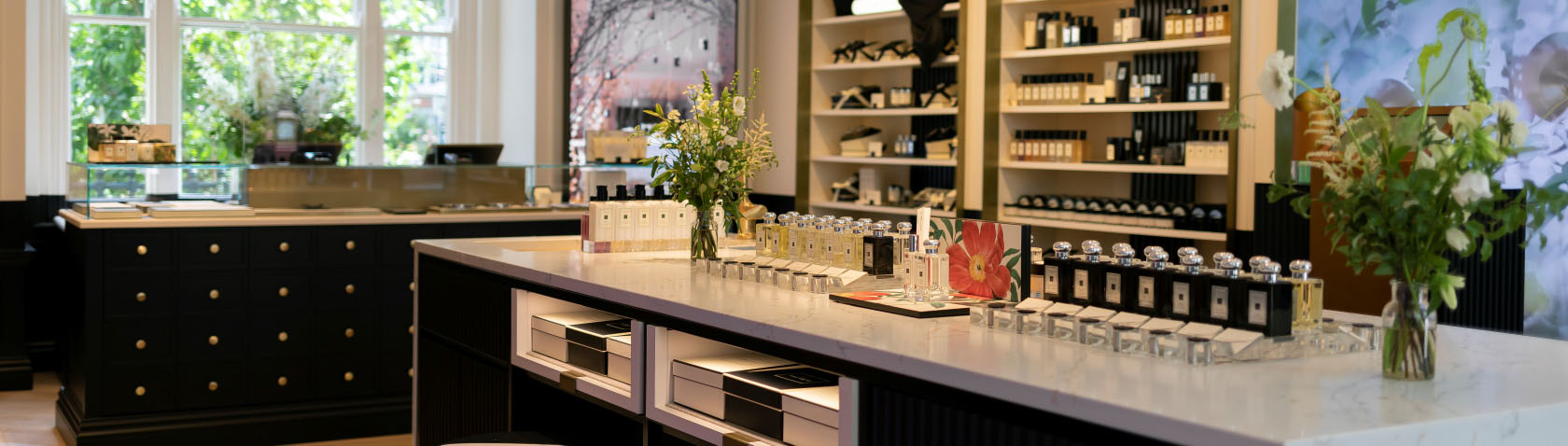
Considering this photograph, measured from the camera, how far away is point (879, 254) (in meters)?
3.10

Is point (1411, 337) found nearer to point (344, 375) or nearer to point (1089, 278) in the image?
point (1089, 278)

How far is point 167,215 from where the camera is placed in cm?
516

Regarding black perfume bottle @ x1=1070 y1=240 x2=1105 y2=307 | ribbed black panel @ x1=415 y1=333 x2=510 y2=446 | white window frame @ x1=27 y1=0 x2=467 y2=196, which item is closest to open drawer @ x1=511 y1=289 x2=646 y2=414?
ribbed black panel @ x1=415 y1=333 x2=510 y2=446

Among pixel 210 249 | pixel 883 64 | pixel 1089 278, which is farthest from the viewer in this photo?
pixel 883 64

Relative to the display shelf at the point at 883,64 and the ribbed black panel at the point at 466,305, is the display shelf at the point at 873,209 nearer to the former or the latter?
the display shelf at the point at 883,64

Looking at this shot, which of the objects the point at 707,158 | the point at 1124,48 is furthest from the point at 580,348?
the point at 1124,48

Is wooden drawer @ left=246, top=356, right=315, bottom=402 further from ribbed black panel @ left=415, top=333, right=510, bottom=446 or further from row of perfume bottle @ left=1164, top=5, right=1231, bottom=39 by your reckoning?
row of perfume bottle @ left=1164, top=5, right=1231, bottom=39

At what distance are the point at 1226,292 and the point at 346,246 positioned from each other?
4173mm

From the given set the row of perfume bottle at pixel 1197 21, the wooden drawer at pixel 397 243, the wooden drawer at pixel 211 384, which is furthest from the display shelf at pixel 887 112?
the wooden drawer at pixel 211 384

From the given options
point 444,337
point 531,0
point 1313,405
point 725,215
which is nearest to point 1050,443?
point 1313,405

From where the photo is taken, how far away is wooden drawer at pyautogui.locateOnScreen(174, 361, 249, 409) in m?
5.26

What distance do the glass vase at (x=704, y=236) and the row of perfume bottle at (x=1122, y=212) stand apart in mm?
2835

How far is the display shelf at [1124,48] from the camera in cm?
553

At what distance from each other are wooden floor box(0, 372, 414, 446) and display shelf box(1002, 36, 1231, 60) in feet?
11.0
